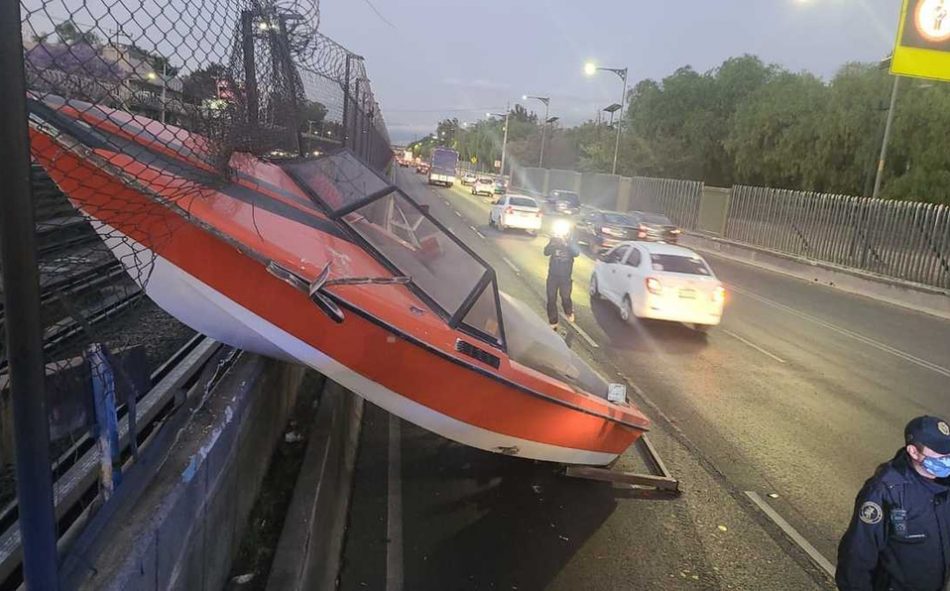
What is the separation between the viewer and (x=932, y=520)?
316 centimetres

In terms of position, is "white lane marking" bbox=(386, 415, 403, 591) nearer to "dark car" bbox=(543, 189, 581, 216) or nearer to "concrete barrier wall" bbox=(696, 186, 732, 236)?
"concrete barrier wall" bbox=(696, 186, 732, 236)

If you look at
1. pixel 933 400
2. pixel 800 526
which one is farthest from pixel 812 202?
pixel 800 526

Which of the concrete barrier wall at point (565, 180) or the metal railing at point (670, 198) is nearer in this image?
the metal railing at point (670, 198)

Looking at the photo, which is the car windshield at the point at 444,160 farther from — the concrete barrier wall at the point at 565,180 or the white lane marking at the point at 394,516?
the white lane marking at the point at 394,516

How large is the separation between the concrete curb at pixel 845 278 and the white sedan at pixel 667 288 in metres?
9.32

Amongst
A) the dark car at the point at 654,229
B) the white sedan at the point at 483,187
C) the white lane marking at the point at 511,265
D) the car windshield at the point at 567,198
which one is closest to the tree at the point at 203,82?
the white lane marking at the point at 511,265

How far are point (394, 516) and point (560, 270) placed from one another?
725 centimetres

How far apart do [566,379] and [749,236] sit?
27508 millimetres

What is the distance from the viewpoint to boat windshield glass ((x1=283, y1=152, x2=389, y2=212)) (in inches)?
207

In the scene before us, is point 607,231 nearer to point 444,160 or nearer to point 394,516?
point 394,516

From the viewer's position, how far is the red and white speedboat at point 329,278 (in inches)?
124

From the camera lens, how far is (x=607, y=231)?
24203 millimetres

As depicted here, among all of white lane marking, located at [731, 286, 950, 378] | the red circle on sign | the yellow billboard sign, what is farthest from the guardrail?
white lane marking, located at [731, 286, 950, 378]

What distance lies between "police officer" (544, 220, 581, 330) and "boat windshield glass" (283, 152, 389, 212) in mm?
6059
